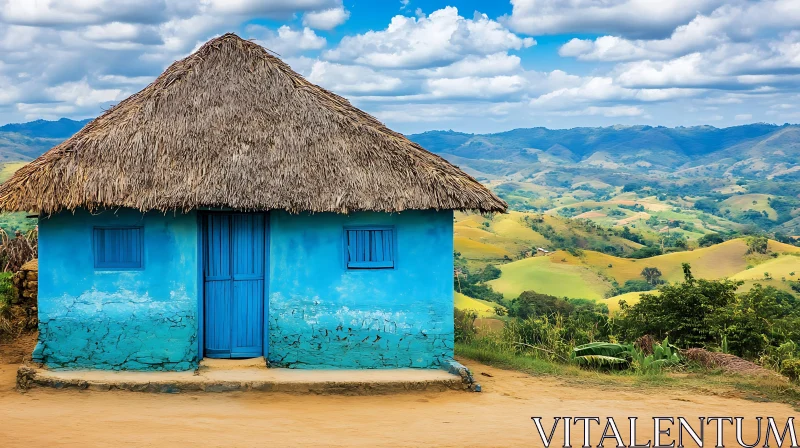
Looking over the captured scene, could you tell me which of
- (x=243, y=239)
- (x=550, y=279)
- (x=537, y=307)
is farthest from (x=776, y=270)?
(x=243, y=239)

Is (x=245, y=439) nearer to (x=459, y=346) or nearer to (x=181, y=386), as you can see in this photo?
(x=181, y=386)

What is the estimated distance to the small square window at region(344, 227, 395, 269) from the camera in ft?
30.6

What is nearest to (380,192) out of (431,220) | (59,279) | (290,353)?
(431,220)

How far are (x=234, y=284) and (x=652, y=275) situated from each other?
48.0 meters

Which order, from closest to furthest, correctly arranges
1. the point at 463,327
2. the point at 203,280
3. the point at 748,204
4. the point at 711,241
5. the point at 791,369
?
the point at 203,280 → the point at 791,369 → the point at 463,327 → the point at 711,241 → the point at 748,204

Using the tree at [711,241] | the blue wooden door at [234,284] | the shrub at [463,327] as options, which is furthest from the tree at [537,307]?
the tree at [711,241]

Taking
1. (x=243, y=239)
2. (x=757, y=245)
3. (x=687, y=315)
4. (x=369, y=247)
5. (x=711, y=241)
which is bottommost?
(x=687, y=315)

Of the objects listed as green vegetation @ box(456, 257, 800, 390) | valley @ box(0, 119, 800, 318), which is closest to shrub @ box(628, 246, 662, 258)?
valley @ box(0, 119, 800, 318)

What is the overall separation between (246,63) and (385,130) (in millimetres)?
1963

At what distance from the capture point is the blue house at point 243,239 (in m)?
8.93

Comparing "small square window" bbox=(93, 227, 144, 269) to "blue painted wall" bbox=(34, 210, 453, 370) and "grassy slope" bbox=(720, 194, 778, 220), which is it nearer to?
"blue painted wall" bbox=(34, 210, 453, 370)

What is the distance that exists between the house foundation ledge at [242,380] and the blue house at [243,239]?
0.26 metres

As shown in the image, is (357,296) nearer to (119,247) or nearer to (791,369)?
(119,247)

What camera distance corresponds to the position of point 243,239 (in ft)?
30.6
